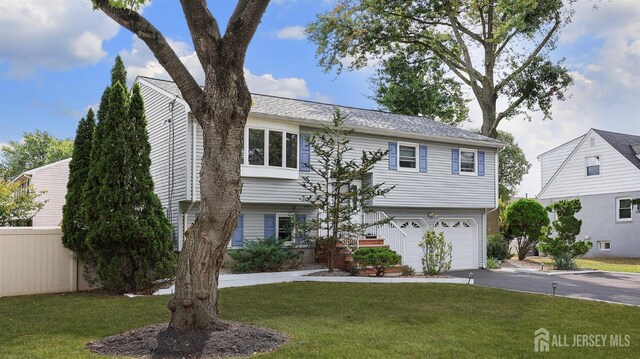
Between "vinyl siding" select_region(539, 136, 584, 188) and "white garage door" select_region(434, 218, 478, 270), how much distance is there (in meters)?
12.4

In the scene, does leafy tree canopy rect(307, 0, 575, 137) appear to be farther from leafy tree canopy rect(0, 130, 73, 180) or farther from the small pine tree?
leafy tree canopy rect(0, 130, 73, 180)

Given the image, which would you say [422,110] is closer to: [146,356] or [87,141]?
[87,141]

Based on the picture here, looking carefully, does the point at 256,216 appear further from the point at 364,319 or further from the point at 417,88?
the point at 417,88

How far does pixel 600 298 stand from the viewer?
499 inches

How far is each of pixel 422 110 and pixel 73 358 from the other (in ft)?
90.3

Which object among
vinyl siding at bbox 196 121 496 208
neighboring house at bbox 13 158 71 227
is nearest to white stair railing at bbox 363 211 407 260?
vinyl siding at bbox 196 121 496 208

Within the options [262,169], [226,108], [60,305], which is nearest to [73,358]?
[226,108]

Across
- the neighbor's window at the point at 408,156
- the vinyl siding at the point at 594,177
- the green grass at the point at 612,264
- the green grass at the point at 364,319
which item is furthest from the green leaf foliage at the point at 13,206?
the vinyl siding at the point at 594,177

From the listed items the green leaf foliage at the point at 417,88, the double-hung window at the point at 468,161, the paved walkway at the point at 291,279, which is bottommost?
the paved walkway at the point at 291,279

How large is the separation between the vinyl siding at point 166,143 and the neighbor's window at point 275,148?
2503 mm

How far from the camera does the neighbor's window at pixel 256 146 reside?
53.2ft

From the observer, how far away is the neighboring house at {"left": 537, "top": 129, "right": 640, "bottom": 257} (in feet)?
86.8

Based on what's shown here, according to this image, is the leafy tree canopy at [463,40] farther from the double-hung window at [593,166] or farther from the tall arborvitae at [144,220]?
the tall arborvitae at [144,220]

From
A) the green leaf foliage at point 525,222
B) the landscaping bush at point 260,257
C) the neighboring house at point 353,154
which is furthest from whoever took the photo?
the green leaf foliage at point 525,222
